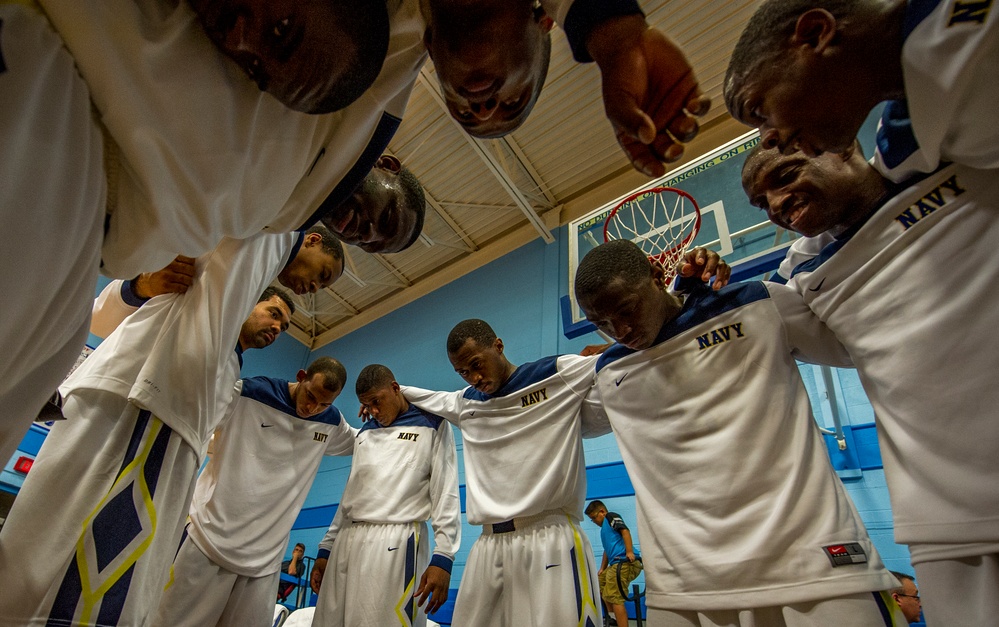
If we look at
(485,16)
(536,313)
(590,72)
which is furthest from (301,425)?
(590,72)

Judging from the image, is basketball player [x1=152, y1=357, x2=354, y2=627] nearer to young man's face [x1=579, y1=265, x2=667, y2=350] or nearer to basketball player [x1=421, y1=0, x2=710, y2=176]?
young man's face [x1=579, y1=265, x2=667, y2=350]

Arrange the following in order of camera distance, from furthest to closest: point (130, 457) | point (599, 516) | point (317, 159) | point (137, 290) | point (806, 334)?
point (599, 516), point (137, 290), point (806, 334), point (130, 457), point (317, 159)

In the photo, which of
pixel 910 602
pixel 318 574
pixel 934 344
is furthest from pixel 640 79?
pixel 910 602

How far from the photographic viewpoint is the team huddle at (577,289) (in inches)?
30.8

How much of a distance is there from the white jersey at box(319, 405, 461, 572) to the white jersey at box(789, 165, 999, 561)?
8.03ft

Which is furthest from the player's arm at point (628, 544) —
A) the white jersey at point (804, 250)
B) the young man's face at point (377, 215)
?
the young man's face at point (377, 215)

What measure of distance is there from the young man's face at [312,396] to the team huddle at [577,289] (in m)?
0.59

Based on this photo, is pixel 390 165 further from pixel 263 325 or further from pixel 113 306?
pixel 113 306

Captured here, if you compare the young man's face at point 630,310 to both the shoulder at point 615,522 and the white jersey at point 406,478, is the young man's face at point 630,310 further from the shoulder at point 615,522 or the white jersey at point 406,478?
the shoulder at point 615,522

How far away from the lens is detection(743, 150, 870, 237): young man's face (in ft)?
5.66

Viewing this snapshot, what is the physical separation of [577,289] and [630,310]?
0.29m

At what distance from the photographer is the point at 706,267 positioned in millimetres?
2131

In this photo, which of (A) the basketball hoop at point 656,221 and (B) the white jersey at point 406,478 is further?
(A) the basketball hoop at point 656,221

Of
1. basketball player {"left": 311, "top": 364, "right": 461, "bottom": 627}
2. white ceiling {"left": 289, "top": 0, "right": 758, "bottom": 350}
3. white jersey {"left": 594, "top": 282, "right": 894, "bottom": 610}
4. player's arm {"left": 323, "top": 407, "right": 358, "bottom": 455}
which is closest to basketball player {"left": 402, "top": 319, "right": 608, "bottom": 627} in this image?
basketball player {"left": 311, "top": 364, "right": 461, "bottom": 627}
